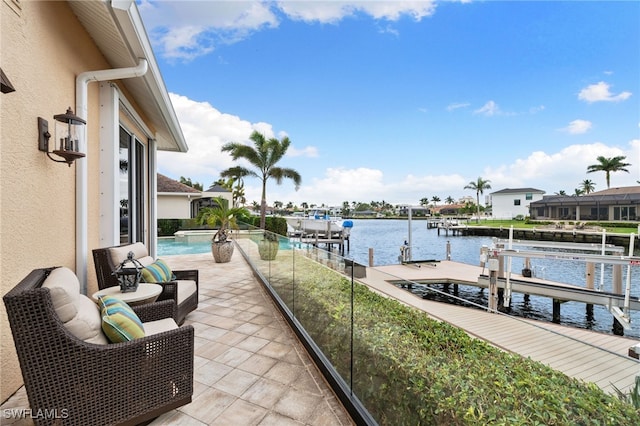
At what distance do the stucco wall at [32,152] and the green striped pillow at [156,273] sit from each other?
0.66 metres

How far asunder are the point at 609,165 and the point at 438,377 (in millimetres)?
48202

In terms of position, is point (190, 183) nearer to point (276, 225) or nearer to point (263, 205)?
point (263, 205)

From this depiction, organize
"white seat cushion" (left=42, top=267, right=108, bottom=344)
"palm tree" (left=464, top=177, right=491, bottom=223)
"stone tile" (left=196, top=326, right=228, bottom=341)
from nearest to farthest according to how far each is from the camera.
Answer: "white seat cushion" (left=42, top=267, right=108, bottom=344) < "stone tile" (left=196, top=326, right=228, bottom=341) < "palm tree" (left=464, top=177, right=491, bottom=223)

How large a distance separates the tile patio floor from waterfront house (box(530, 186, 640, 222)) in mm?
36967

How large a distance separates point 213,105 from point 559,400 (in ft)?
54.7

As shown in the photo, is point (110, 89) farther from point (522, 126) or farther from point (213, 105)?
point (522, 126)

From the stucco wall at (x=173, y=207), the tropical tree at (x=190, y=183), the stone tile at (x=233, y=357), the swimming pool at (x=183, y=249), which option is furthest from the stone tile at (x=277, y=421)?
the tropical tree at (x=190, y=183)

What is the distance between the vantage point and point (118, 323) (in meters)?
1.81

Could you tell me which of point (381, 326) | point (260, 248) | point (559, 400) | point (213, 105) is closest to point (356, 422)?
point (381, 326)

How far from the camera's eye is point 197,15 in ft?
16.0

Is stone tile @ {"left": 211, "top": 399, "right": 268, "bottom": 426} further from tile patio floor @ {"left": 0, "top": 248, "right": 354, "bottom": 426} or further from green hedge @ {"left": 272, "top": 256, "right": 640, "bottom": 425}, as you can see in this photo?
green hedge @ {"left": 272, "top": 256, "right": 640, "bottom": 425}

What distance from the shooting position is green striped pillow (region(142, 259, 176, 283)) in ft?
11.1

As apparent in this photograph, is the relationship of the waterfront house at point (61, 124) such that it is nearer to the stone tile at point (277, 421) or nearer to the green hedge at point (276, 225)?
the stone tile at point (277, 421)

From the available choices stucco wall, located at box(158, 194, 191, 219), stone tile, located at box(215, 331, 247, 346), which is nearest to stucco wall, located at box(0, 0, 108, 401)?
stone tile, located at box(215, 331, 247, 346)
